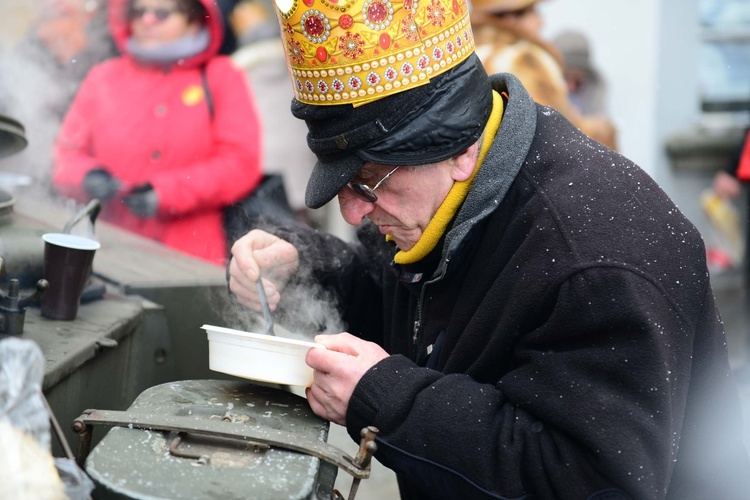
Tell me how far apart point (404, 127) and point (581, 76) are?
17.5ft

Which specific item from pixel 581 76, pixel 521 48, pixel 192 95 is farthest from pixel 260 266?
pixel 581 76

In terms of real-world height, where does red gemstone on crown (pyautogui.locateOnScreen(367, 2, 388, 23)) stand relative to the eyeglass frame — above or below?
below

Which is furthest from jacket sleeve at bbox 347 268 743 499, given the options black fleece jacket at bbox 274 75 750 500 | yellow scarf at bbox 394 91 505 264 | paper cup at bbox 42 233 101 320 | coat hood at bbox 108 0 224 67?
coat hood at bbox 108 0 224 67

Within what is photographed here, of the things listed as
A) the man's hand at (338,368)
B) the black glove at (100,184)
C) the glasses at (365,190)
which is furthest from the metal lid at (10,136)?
the black glove at (100,184)

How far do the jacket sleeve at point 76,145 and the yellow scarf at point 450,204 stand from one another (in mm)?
2479

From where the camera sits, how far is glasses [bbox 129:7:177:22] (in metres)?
4.55

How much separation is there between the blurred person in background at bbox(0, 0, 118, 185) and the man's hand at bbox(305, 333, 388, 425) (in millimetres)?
2282

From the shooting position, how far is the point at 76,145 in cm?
430

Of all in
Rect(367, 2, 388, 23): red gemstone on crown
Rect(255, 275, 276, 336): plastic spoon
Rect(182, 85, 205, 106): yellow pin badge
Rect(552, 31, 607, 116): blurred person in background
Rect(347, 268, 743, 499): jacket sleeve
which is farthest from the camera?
Rect(552, 31, 607, 116): blurred person in background

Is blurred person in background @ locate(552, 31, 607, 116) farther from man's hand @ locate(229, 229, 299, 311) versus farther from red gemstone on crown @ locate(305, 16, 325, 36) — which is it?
red gemstone on crown @ locate(305, 16, 325, 36)

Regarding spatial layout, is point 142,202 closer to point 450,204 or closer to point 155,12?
point 155,12

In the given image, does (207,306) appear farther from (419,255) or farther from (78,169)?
(78,169)

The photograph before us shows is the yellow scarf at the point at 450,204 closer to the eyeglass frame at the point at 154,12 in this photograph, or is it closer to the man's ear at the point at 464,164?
the man's ear at the point at 464,164

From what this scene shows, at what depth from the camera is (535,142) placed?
78.6 inches
